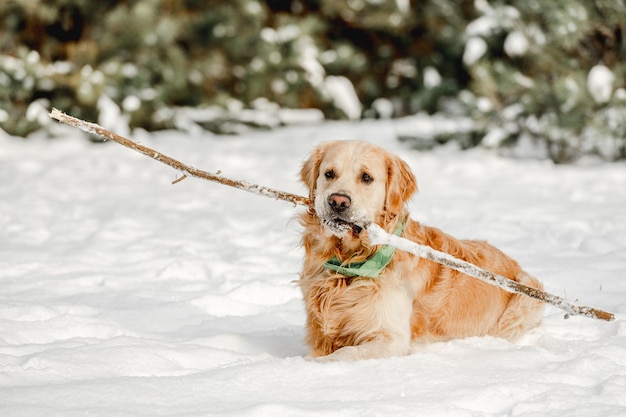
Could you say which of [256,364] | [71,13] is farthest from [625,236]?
[71,13]

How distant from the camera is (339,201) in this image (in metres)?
3.25

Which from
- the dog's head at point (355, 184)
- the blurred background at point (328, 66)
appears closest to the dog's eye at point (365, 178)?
the dog's head at point (355, 184)

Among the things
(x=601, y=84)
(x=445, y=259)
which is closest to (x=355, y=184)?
(x=445, y=259)

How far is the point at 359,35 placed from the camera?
13984 mm

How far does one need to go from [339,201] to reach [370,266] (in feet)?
1.05

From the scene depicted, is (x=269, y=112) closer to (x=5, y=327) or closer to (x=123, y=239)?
(x=123, y=239)

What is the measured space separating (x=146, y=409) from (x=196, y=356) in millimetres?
687

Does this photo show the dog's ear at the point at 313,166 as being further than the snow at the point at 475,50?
No

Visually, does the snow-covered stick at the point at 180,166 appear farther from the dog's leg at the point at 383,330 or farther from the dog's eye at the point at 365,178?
the dog's leg at the point at 383,330

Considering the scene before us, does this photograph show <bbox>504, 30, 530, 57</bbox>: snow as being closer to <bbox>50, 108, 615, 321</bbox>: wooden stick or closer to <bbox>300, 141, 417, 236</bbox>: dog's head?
<bbox>300, 141, 417, 236</bbox>: dog's head

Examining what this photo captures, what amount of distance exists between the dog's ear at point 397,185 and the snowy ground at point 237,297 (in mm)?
507

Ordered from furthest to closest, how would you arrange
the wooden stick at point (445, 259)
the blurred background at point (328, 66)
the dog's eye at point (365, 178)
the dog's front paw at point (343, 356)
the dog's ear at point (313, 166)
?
1. the blurred background at point (328, 66)
2. the dog's ear at point (313, 166)
3. the dog's eye at point (365, 178)
4. the dog's front paw at point (343, 356)
5. the wooden stick at point (445, 259)

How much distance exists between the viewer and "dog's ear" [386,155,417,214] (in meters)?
3.56

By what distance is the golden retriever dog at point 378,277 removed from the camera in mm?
3293
